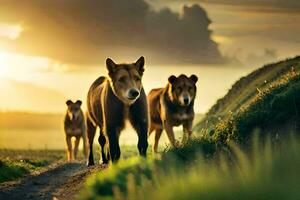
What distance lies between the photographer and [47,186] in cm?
2028

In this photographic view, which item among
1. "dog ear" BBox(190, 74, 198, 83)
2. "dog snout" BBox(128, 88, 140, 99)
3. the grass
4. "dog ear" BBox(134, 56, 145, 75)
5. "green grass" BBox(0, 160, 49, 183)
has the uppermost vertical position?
"dog ear" BBox(190, 74, 198, 83)

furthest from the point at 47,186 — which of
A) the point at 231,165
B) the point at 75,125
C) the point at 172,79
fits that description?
the point at 75,125

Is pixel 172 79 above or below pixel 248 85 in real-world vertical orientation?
below

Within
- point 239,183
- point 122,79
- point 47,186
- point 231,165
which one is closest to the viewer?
point 239,183

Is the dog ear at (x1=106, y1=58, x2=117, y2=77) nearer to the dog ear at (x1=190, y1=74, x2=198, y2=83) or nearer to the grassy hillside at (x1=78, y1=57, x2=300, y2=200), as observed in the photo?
the grassy hillside at (x1=78, y1=57, x2=300, y2=200)

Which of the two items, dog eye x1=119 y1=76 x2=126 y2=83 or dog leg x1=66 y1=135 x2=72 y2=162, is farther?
dog leg x1=66 y1=135 x2=72 y2=162

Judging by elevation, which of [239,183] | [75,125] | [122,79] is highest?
[75,125]

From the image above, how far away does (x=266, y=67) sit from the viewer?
41031mm

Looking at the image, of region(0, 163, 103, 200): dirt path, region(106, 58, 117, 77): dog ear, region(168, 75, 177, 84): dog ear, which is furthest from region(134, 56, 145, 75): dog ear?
region(168, 75, 177, 84): dog ear

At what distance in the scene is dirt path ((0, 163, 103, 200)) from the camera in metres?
17.7

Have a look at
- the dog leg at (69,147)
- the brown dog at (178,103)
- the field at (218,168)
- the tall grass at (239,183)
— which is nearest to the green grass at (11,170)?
the field at (218,168)

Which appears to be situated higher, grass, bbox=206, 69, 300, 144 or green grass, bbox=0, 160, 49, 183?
grass, bbox=206, 69, 300, 144

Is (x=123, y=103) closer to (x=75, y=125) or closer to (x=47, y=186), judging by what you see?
(x=47, y=186)

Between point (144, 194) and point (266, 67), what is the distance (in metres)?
31.1
